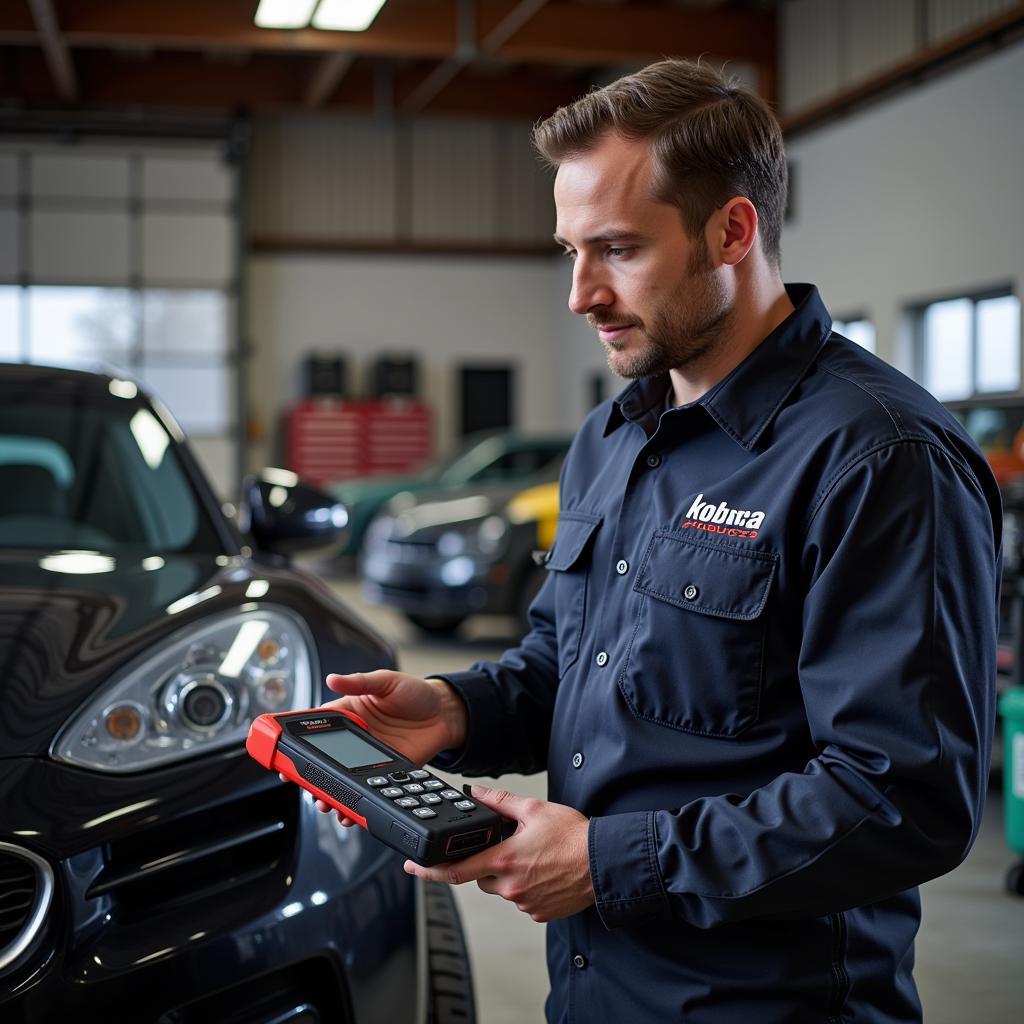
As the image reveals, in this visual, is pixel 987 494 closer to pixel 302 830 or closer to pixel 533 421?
pixel 302 830

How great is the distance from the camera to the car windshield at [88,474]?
2.42 m

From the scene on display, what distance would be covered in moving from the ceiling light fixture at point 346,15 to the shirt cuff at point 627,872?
9165 mm

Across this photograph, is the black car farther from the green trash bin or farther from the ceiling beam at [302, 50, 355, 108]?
the ceiling beam at [302, 50, 355, 108]

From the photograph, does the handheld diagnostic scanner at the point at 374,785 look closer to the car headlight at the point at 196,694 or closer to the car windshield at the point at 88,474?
the car headlight at the point at 196,694

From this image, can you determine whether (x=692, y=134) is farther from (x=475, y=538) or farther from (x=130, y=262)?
(x=130, y=262)

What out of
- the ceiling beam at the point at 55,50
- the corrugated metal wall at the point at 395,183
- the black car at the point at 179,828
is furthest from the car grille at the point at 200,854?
the corrugated metal wall at the point at 395,183

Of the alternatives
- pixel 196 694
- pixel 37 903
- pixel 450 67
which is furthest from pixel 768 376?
pixel 450 67

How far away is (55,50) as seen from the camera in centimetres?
1221

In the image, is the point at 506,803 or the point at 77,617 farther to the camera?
the point at 77,617

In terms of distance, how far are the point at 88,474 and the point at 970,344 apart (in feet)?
27.3

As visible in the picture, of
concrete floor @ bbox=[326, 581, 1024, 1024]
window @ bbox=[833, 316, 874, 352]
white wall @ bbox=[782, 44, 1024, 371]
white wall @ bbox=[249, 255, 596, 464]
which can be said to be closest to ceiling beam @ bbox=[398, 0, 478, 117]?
white wall @ bbox=[249, 255, 596, 464]

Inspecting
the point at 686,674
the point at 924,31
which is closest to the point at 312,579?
the point at 686,674

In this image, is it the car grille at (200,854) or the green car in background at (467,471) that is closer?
the car grille at (200,854)

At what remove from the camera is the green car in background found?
10.0 metres
